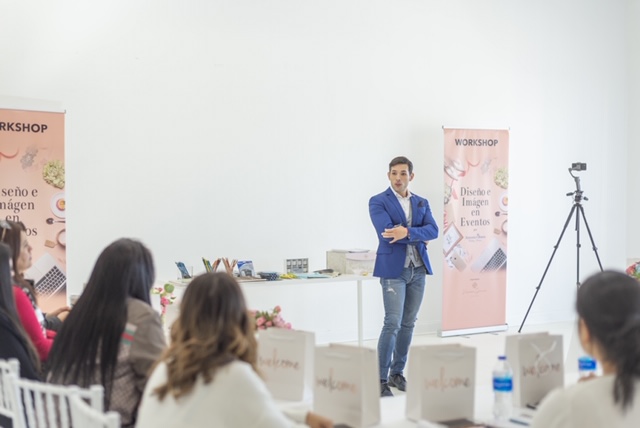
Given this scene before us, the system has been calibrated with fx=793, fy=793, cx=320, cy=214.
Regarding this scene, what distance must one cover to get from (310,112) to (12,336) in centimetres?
437

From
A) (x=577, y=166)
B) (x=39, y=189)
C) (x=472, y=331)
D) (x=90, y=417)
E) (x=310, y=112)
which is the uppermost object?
(x=310, y=112)

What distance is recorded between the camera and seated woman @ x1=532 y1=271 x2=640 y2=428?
172 centimetres

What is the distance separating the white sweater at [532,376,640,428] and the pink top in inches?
77.3

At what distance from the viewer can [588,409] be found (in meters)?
1.72

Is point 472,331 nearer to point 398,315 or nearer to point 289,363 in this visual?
point 398,315

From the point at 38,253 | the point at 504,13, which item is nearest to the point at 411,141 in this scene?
the point at 504,13

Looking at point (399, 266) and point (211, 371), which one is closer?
point (211, 371)

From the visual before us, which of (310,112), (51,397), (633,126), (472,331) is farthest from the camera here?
(633,126)

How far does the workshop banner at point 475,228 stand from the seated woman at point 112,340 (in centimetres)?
506

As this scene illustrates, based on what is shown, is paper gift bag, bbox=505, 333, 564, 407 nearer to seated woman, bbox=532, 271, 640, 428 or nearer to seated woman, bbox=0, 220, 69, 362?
seated woman, bbox=532, 271, 640, 428

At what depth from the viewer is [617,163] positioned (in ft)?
28.0

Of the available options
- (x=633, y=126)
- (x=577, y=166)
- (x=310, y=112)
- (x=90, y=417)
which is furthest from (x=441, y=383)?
(x=633, y=126)

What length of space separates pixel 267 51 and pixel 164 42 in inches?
34.5

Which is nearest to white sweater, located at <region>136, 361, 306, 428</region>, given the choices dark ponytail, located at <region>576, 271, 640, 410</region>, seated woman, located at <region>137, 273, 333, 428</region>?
seated woman, located at <region>137, 273, 333, 428</region>
